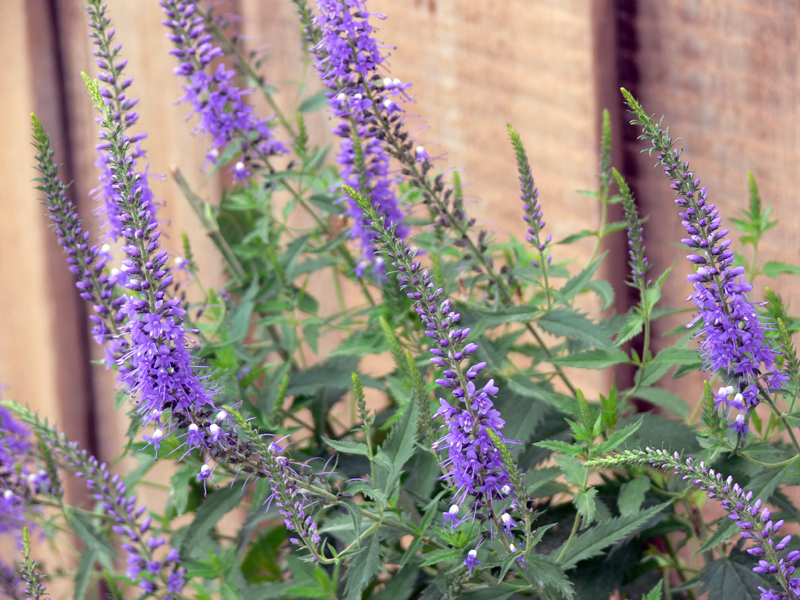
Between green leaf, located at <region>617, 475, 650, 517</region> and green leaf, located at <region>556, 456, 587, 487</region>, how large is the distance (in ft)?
0.28

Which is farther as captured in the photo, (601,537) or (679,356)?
(679,356)

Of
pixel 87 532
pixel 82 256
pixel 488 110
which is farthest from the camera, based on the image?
pixel 488 110

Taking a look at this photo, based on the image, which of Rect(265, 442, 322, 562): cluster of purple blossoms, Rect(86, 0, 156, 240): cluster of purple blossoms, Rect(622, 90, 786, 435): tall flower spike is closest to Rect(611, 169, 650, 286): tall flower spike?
Rect(622, 90, 786, 435): tall flower spike

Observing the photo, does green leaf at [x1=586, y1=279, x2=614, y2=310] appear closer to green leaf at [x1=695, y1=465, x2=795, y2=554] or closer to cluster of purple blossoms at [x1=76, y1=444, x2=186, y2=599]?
green leaf at [x1=695, y1=465, x2=795, y2=554]

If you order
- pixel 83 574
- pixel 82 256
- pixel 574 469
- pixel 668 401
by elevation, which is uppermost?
pixel 82 256

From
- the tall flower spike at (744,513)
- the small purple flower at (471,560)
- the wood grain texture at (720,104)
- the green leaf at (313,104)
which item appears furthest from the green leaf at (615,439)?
the green leaf at (313,104)

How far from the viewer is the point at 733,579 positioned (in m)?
1.16

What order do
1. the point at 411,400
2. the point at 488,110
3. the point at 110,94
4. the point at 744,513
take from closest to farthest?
the point at 744,513 → the point at 411,400 → the point at 110,94 → the point at 488,110

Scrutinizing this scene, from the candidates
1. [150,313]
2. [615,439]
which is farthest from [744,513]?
[150,313]

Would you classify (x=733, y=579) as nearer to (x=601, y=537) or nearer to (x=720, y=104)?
(x=601, y=537)

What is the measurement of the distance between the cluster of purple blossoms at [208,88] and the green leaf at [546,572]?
101cm

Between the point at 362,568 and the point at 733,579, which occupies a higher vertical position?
the point at 362,568

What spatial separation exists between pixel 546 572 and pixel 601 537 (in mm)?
131

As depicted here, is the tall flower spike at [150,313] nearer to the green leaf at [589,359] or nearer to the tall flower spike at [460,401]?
the tall flower spike at [460,401]
